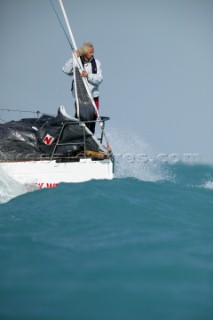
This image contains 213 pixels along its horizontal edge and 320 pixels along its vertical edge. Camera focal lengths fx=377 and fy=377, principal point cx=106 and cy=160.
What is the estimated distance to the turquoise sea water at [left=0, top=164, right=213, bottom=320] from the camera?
148 inches

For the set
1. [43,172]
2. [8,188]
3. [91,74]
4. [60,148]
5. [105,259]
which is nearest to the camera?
[105,259]

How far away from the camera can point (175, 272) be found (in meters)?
4.43

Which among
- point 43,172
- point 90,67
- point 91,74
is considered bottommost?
point 43,172

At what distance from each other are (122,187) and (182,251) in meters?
3.80

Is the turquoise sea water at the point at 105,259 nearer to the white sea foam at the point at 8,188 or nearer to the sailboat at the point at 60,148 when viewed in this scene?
the white sea foam at the point at 8,188

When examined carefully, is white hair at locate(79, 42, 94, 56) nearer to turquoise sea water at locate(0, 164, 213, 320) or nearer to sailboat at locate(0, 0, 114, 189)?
sailboat at locate(0, 0, 114, 189)

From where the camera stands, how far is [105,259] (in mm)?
4695

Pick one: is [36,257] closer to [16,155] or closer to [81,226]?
[81,226]

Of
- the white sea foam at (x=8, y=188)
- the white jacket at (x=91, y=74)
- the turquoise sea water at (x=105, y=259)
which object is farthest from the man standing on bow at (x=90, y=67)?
the turquoise sea water at (x=105, y=259)

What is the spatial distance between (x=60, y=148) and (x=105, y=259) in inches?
205

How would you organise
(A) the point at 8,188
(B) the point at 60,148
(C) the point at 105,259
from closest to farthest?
(C) the point at 105,259 → (A) the point at 8,188 → (B) the point at 60,148

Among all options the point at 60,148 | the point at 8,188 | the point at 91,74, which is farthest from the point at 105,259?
the point at 91,74

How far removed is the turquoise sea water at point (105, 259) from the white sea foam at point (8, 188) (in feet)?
2.51

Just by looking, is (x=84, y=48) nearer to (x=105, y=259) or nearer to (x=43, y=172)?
(x=43, y=172)
